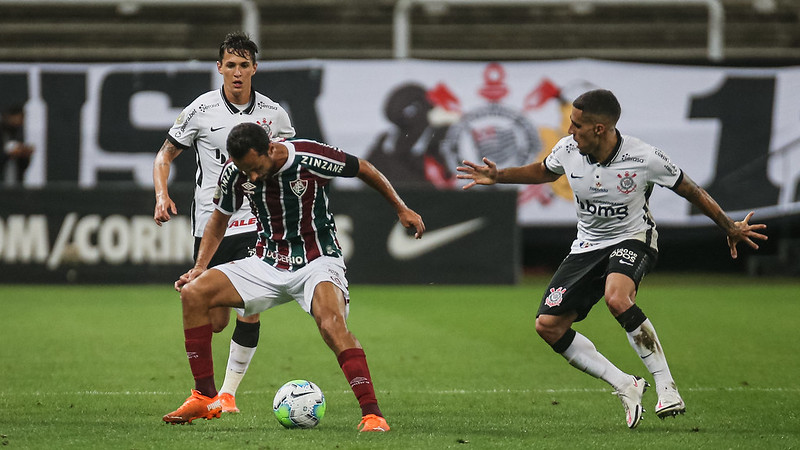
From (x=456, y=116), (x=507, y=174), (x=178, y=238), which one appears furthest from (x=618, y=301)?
(x=456, y=116)

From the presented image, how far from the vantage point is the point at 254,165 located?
5.94 m

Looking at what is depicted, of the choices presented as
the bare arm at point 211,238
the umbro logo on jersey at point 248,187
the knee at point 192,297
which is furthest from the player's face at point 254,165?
the knee at point 192,297

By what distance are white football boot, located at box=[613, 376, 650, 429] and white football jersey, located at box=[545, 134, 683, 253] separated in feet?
2.84

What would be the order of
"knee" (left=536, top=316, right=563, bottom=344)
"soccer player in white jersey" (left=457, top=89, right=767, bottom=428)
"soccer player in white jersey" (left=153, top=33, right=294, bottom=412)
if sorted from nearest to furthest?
"soccer player in white jersey" (left=457, top=89, right=767, bottom=428)
"knee" (left=536, top=316, right=563, bottom=344)
"soccer player in white jersey" (left=153, top=33, right=294, bottom=412)

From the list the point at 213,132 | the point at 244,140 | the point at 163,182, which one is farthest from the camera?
the point at 213,132

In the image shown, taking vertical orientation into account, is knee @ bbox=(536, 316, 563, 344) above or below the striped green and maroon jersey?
below

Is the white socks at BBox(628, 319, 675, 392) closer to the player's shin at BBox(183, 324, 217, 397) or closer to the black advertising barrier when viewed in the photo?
the player's shin at BBox(183, 324, 217, 397)


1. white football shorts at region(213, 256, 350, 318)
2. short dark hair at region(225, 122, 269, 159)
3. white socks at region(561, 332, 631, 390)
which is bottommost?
white socks at region(561, 332, 631, 390)

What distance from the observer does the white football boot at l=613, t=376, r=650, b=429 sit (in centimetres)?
625

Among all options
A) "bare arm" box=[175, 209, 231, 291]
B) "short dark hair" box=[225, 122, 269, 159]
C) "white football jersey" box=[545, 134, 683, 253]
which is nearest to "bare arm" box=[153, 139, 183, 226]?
"bare arm" box=[175, 209, 231, 291]

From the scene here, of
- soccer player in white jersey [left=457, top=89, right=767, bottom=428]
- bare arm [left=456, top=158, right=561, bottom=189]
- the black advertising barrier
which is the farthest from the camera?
the black advertising barrier

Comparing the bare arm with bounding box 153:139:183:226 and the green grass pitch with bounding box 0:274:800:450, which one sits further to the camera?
the bare arm with bounding box 153:139:183:226

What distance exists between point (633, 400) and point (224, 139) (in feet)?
9.89

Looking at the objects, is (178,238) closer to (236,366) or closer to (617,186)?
(236,366)
